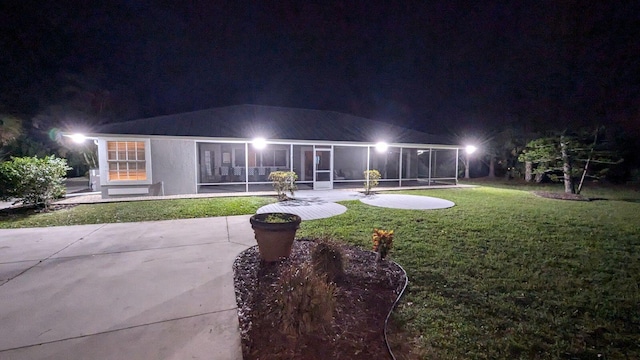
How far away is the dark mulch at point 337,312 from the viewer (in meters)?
2.29

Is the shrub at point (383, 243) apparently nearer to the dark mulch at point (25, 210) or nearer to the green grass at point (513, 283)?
the green grass at point (513, 283)

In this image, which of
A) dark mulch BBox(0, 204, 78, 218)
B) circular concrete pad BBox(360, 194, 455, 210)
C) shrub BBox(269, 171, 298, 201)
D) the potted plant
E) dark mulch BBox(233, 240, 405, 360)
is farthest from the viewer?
shrub BBox(269, 171, 298, 201)

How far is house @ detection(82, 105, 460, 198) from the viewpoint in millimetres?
10406

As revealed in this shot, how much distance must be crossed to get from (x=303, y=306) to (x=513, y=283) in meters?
2.93

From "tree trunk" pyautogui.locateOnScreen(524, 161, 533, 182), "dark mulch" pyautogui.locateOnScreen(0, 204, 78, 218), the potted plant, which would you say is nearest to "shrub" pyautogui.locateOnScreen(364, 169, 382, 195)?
the potted plant

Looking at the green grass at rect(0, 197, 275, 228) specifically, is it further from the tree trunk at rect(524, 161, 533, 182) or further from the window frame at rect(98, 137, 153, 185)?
the tree trunk at rect(524, 161, 533, 182)

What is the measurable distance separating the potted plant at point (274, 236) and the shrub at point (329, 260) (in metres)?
0.60

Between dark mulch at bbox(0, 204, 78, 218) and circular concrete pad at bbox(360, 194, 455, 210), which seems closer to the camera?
dark mulch at bbox(0, 204, 78, 218)

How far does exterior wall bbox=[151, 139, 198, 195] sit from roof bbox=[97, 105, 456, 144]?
0.51 metres

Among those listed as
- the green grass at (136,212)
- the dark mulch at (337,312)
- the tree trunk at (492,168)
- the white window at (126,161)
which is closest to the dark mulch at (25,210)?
the green grass at (136,212)

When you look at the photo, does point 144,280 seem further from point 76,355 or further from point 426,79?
point 426,79

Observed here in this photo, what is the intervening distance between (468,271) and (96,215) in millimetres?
8719

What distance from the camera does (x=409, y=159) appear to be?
18.3 meters

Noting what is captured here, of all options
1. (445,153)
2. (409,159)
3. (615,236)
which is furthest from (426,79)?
(615,236)
